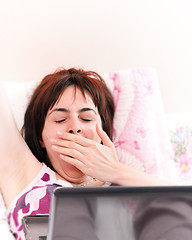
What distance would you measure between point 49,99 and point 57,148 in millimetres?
148

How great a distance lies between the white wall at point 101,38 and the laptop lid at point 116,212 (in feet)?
2.32

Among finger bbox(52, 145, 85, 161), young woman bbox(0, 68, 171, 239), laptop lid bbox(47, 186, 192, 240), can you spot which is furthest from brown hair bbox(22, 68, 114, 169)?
laptop lid bbox(47, 186, 192, 240)

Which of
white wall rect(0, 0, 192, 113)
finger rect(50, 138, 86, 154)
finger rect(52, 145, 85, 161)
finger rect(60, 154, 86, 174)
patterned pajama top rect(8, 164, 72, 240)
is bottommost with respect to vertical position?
patterned pajama top rect(8, 164, 72, 240)

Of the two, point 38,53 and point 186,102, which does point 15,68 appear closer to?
point 38,53

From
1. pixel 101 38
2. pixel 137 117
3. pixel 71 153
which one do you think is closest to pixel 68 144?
pixel 71 153

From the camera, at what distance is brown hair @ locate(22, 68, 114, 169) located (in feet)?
2.92

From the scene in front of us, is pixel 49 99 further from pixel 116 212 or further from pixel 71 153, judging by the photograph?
pixel 116 212

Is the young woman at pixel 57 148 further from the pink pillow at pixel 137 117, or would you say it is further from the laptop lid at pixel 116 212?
the laptop lid at pixel 116 212

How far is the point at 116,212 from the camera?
1.30ft

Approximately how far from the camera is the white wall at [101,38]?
105 cm

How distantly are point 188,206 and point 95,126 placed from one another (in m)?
0.50

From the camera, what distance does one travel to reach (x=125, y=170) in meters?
0.76

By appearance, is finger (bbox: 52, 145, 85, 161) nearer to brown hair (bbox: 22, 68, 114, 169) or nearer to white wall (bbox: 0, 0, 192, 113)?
brown hair (bbox: 22, 68, 114, 169)

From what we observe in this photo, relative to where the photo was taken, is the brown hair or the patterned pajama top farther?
the brown hair
